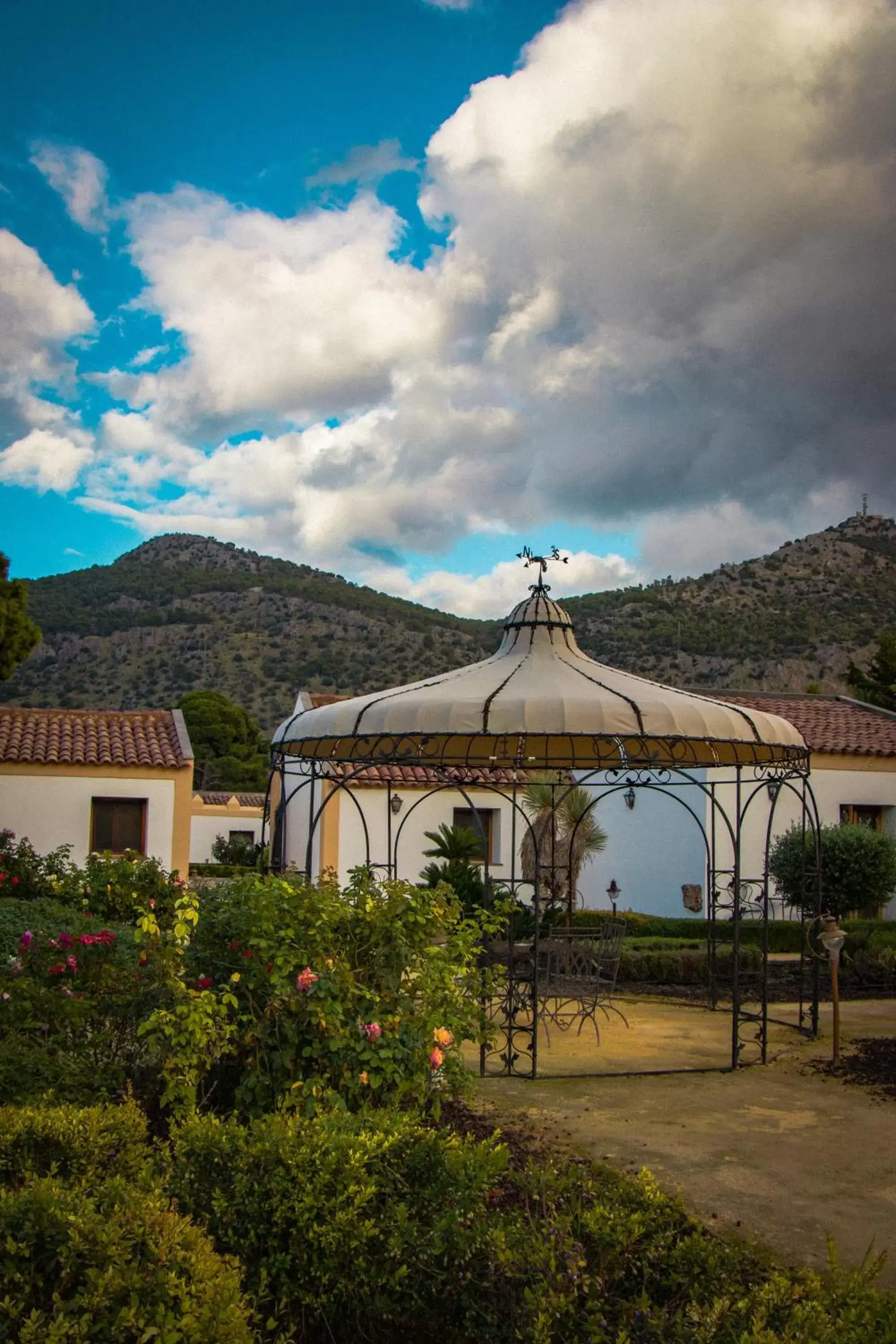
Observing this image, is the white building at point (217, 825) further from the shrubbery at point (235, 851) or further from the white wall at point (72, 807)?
the white wall at point (72, 807)

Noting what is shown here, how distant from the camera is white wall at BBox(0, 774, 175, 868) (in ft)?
62.0

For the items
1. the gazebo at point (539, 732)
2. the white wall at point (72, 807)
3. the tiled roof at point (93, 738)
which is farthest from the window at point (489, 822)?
the gazebo at point (539, 732)

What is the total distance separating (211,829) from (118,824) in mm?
12340

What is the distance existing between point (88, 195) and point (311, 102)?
400 cm

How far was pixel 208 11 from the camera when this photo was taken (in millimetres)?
10062

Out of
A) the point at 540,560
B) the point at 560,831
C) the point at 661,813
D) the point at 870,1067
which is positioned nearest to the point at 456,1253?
the point at 870,1067

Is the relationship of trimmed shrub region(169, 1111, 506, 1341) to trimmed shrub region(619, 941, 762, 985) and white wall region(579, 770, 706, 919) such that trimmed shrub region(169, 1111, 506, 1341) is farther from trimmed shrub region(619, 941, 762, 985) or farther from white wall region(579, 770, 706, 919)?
white wall region(579, 770, 706, 919)

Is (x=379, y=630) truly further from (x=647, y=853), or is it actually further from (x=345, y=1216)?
(x=345, y=1216)

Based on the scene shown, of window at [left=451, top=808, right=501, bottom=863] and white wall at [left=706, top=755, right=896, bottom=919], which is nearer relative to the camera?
white wall at [left=706, top=755, right=896, bottom=919]

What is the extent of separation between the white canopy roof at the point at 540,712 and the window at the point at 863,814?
11.3m

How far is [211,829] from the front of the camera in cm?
3152

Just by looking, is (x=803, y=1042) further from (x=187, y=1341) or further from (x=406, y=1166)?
(x=187, y=1341)

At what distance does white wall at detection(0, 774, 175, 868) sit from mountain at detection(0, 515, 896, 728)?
20587mm

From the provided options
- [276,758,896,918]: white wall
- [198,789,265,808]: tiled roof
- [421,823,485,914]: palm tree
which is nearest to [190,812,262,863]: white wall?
[198,789,265,808]: tiled roof
